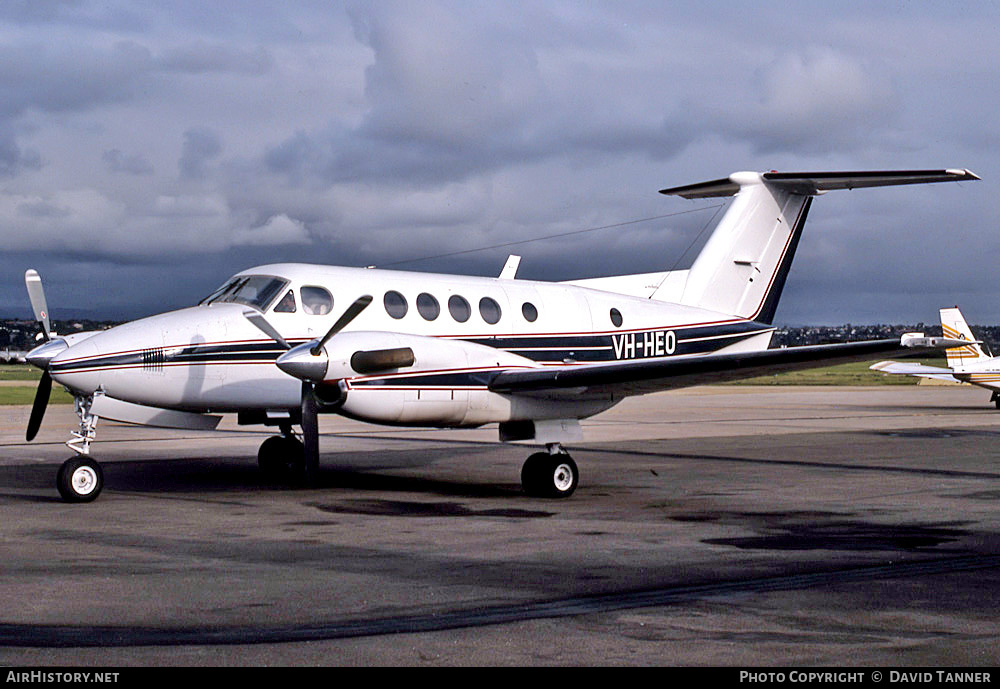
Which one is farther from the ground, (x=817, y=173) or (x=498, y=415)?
(x=817, y=173)

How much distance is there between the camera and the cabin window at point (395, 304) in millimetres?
14914

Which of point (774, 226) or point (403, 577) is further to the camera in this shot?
point (774, 226)

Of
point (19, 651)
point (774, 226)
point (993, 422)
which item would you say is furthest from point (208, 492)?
point (993, 422)

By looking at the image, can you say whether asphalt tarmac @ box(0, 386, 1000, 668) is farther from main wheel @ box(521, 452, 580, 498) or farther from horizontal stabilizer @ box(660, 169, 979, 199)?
horizontal stabilizer @ box(660, 169, 979, 199)

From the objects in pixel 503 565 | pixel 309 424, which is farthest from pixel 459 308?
pixel 503 565

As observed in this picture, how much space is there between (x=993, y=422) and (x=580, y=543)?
26.2 metres

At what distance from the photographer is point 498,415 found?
13.9 m

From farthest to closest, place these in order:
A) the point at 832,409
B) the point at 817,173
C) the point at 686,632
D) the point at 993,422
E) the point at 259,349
→ the point at 832,409
the point at 993,422
the point at 817,173
the point at 259,349
the point at 686,632

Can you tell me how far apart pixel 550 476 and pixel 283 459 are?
16.1 feet

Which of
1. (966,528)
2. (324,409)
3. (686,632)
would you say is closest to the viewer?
(686,632)

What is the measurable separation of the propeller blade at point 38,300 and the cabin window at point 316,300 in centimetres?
348


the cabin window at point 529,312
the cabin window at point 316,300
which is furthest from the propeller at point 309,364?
the cabin window at point 529,312

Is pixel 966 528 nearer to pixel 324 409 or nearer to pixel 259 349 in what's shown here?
pixel 324 409
